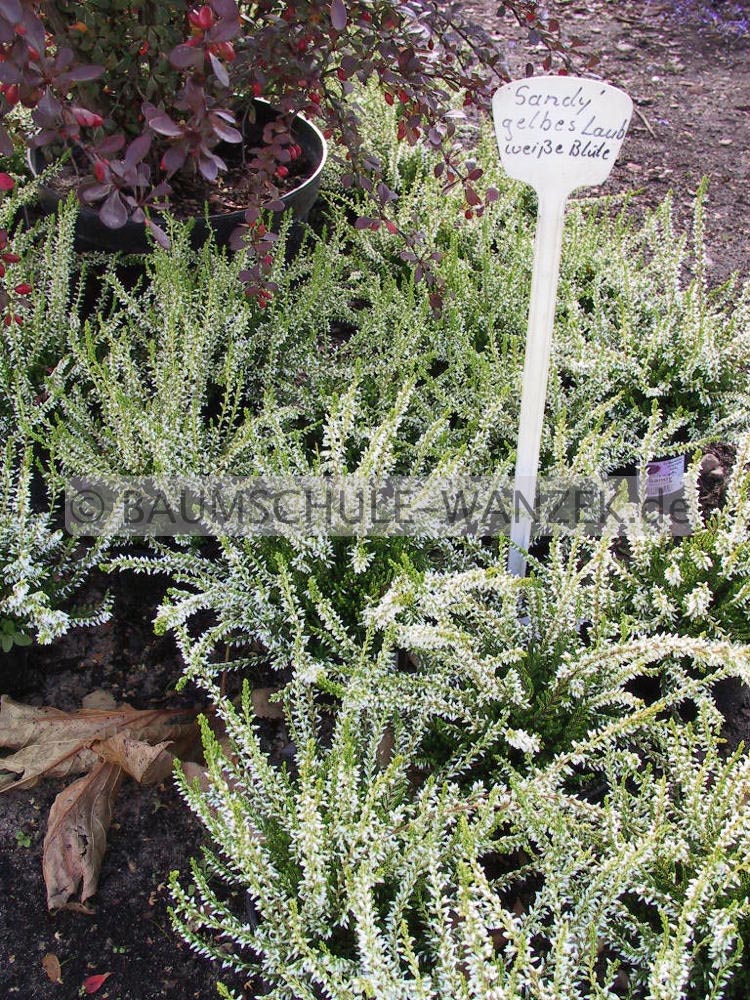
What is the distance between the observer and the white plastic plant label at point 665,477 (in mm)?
2158

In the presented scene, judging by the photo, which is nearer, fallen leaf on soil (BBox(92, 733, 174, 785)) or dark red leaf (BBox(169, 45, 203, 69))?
dark red leaf (BBox(169, 45, 203, 69))

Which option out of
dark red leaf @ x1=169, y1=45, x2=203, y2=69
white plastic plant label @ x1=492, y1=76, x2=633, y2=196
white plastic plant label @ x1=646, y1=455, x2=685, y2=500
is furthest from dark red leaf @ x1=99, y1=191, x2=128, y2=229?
white plastic plant label @ x1=646, y1=455, x2=685, y2=500

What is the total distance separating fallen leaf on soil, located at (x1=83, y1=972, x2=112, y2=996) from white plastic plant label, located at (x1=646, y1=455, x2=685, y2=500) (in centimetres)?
156

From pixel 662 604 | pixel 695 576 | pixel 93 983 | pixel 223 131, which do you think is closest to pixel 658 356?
pixel 695 576

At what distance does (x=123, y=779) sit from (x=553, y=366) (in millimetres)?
1359

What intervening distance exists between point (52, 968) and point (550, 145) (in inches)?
62.3

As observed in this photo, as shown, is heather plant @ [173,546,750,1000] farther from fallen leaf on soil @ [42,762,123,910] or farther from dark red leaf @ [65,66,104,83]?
dark red leaf @ [65,66,104,83]

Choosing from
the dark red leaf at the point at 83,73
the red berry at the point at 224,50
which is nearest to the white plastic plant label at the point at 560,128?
the red berry at the point at 224,50

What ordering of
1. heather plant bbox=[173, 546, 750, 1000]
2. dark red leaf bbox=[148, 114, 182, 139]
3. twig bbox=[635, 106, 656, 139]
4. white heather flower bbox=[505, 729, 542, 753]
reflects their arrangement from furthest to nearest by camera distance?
twig bbox=[635, 106, 656, 139] → dark red leaf bbox=[148, 114, 182, 139] → white heather flower bbox=[505, 729, 542, 753] → heather plant bbox=[173, 546, 750, 1000]

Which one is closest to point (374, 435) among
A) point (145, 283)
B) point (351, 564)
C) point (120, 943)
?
point (351, 564)

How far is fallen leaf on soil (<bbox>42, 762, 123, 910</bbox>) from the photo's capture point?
4.98 ft

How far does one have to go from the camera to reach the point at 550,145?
1.42 m

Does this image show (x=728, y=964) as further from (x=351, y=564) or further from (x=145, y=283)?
(x=145, y=283)

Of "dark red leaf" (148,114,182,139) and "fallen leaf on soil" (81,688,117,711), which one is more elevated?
"dark red leaf" (148,114,182,139)
